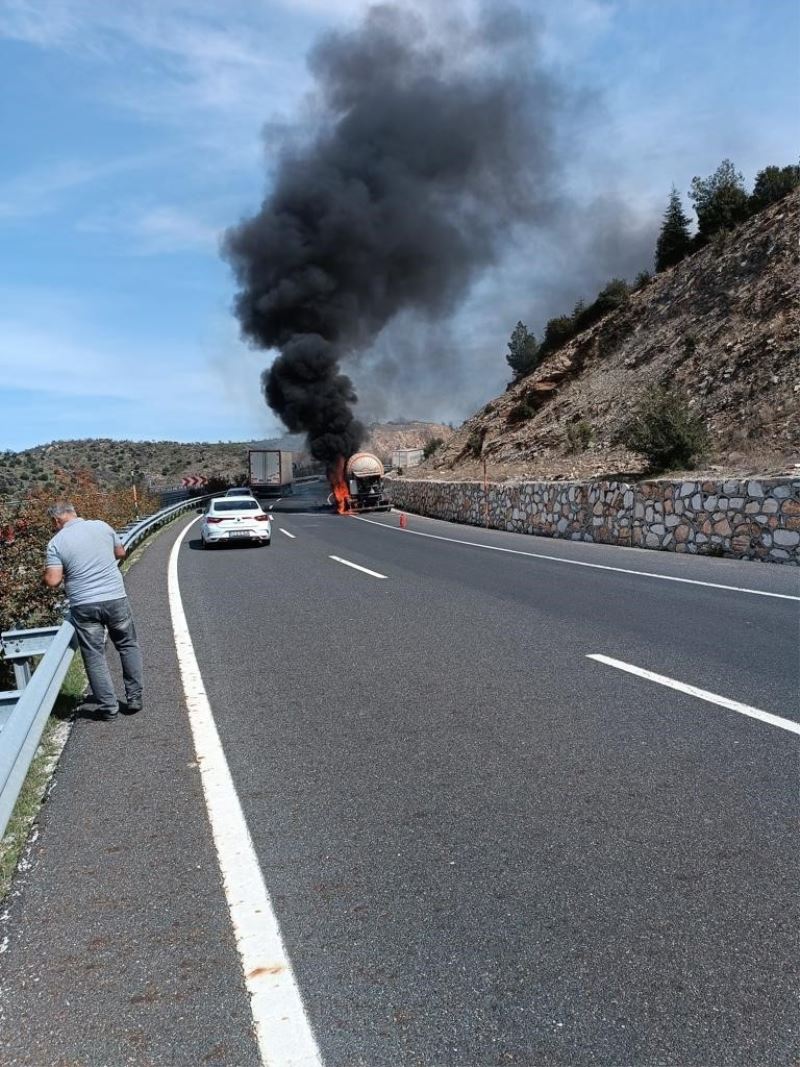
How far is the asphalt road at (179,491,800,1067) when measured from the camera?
2.43 meters

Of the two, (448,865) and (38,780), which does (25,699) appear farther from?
(448,865)

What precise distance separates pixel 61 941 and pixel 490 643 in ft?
16.3

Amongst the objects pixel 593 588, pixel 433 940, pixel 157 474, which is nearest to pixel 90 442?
pixel 157 474

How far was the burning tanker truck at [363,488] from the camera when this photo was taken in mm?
35531

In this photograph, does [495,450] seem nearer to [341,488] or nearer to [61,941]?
[341,488]

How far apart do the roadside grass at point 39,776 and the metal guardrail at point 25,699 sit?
111mm

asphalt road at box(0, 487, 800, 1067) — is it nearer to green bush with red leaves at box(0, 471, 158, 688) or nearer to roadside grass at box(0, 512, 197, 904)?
roadside grass at box(0, 512, 197, 904)

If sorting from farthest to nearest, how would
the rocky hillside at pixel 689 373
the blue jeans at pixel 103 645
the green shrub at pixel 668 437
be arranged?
1. the rocky hillside at pixel 689 373
2. the green shrub at pixel 668 437
3. the blue jeans at pixel 103 645

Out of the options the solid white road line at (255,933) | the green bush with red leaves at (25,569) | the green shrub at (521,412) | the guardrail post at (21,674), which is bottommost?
the solid white road line at (255,933)

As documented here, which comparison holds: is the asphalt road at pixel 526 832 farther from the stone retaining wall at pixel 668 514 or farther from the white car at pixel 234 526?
the white car at pixel 234 526

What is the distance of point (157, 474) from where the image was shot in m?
85.9

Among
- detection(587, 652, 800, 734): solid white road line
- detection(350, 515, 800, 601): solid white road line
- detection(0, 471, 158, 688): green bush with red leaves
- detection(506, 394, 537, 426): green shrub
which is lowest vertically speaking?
detection(350, 515, 800, 601): solid white road line

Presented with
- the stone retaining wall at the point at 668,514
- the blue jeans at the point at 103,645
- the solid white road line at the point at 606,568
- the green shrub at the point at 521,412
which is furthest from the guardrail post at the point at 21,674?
the green shrub at the point at 521,412

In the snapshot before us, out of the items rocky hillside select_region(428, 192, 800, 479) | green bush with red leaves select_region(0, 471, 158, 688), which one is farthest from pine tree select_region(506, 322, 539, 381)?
green bush with red leaves select_region(0, 471, 158, 688)
